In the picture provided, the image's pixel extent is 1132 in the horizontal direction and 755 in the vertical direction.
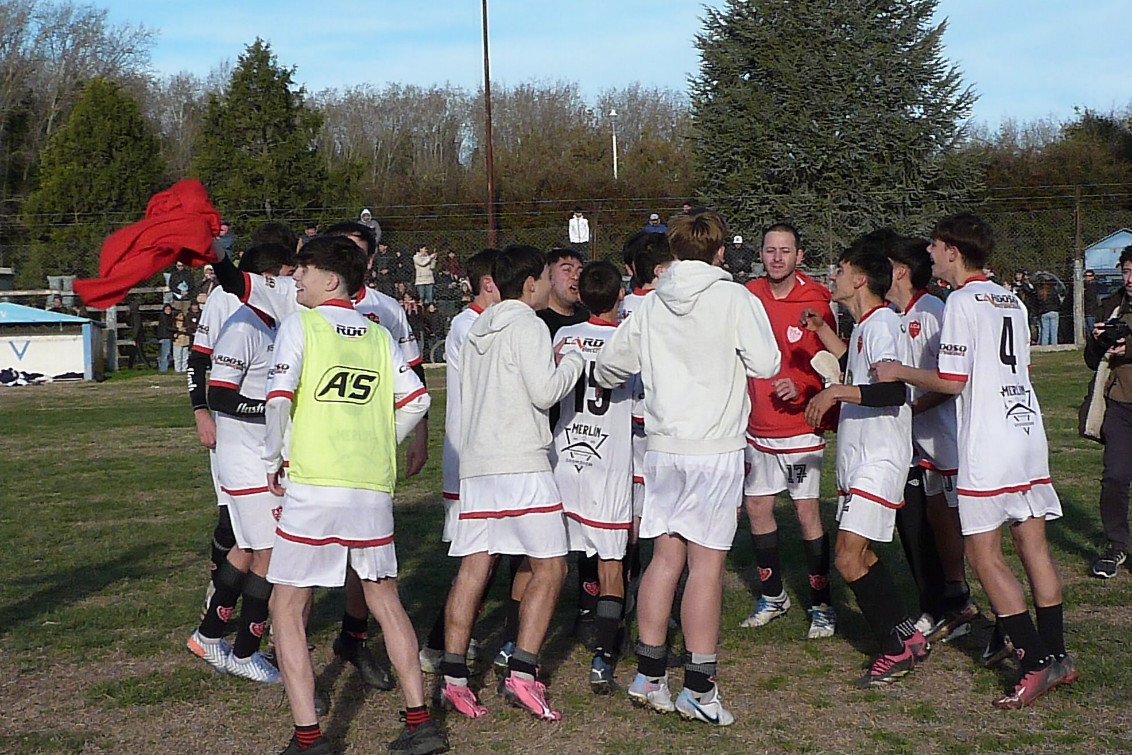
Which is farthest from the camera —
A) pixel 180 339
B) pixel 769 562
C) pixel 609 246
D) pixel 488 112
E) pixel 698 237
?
pixel 488 112

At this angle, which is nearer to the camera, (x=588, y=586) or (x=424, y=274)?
(x=588, y=586)

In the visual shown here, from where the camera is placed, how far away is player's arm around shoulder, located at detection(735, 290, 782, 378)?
16.9 ft

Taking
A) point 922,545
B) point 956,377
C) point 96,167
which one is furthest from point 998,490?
point 96,167

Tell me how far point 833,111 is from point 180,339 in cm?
2067

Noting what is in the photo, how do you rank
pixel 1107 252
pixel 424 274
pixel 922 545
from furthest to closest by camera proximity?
1. pixel 1107 252
2. pixel 424 274
3. pixel 922 545

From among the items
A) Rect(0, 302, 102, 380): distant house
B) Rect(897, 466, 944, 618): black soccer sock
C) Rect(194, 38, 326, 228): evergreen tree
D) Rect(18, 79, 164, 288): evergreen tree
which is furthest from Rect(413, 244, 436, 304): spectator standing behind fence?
Rect(897, 466, 944, 618): black soccer sock

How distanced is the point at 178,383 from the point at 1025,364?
2162 centimetres

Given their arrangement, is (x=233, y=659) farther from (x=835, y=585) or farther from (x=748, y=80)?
(x=748, y=80)

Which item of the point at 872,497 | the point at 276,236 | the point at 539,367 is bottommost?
the point at 872,497

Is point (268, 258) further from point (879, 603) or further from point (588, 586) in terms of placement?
point (879, 603)

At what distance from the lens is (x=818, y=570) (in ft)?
21.9

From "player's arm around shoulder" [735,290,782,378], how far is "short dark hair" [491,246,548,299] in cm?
94

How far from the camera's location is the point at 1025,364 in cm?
553

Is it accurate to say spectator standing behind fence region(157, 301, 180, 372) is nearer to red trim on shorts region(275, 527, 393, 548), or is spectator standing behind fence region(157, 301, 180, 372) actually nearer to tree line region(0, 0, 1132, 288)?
tree line region(0, 0, 1132, 288)
